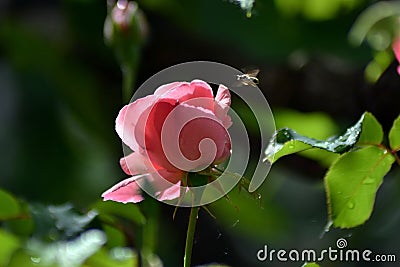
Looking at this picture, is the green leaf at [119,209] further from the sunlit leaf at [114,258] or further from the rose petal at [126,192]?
the rose petal at [126,192]

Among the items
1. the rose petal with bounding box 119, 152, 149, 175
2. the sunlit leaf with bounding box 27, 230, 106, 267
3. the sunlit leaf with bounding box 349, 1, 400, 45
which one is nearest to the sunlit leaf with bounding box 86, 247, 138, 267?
the sunlit leaf with bounding box 27, 230, 106, 267

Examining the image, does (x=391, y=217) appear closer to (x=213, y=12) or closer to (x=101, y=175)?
(x=213, y=12)

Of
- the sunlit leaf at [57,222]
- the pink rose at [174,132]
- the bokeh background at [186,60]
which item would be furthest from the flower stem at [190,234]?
the bokeh background at [186,60]

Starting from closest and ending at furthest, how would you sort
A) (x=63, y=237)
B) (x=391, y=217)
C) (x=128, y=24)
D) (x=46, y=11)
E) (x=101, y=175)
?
1. (x=63, y=237)
2. (x=128, y=24)
3. (x=391, y=217)
4. (x=101, y=175)
5. (x=46, y=11)

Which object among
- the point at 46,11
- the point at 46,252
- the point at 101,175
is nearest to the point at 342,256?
the point at 46,252

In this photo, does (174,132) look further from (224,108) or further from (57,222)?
(57,222)

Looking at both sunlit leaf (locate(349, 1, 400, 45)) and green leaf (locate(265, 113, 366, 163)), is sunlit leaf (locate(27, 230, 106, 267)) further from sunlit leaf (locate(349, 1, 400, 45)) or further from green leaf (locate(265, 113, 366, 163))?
sunlit leaf (locate(349, 1, 400, 45))
